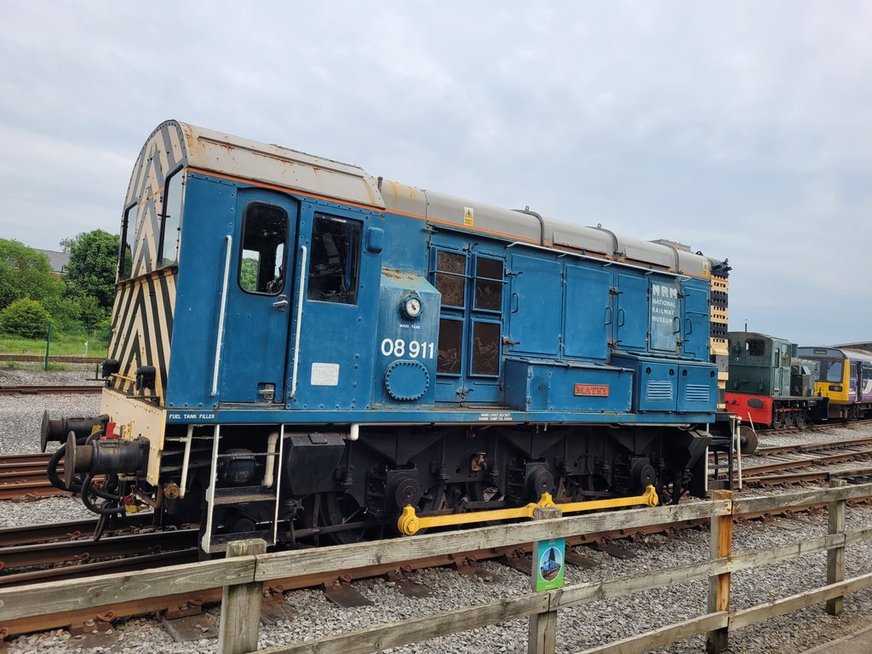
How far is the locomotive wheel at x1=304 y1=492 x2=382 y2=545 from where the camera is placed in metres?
5.48

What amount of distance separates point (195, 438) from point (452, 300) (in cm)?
312

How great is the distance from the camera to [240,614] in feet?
8.61

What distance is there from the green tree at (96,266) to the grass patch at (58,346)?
6336mm

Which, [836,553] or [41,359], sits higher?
[41,359]

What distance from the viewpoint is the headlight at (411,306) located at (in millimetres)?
5773

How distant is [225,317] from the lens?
4.76 m

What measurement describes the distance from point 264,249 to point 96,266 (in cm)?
3319

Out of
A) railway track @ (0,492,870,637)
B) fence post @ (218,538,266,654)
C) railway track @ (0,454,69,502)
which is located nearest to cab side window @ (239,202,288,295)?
railway track @ (0,492,870,637)

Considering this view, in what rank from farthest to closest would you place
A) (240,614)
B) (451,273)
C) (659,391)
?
(659,391) → (451,273) → (240,614)

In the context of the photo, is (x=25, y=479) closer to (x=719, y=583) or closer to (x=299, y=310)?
(x=299, y=310)

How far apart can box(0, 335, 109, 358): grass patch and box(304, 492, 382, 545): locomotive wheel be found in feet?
66.8

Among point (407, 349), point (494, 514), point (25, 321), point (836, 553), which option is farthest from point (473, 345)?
point (25, 321)

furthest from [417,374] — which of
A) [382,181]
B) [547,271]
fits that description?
[547,271]

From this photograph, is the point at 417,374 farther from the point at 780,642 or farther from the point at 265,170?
the point at 780,642
